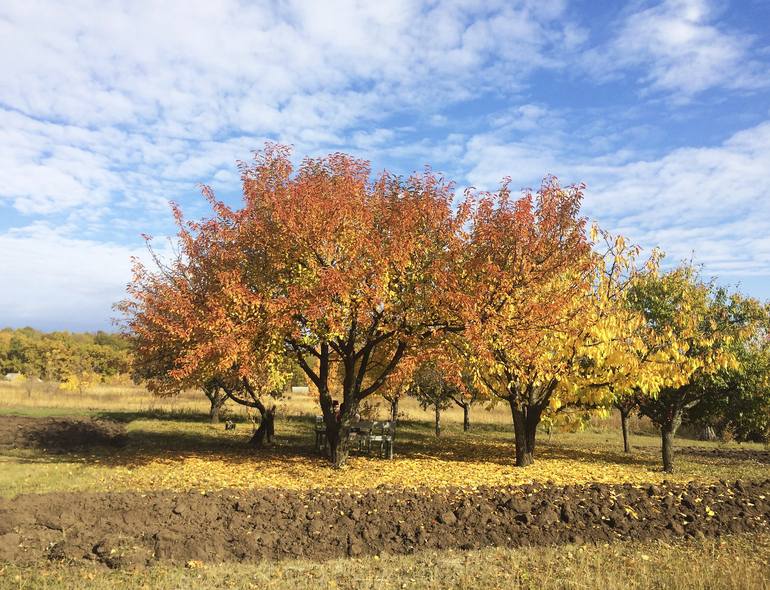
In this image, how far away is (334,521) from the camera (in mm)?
9156

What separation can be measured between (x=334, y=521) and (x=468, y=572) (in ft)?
9.06

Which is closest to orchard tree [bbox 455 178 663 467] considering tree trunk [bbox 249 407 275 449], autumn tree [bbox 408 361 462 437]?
tree trunk [bbox 249 407 275 449]

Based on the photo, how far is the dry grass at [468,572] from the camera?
259 inches

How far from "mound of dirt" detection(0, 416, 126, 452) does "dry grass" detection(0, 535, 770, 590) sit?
15.0 meters

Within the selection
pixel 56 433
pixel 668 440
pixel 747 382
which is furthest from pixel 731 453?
pixel 56 433

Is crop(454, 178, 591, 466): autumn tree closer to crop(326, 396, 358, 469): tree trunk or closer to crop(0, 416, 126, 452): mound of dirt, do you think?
crop(326, 396, 358, 469): tree trunk

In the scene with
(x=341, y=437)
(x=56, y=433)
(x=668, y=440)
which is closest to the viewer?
(x=341, y=437)

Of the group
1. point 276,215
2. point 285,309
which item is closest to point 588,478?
point 285,309

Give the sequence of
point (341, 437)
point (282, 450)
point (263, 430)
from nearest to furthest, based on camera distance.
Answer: point (341, 437), point (282, 450), point (263, 430)

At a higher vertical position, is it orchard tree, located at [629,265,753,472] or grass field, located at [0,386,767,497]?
orchard tree, located at [629,265,753,472]

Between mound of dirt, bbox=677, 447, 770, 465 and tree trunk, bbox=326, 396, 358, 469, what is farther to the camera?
mound of dirt, bbox=677, 447, 770, 465

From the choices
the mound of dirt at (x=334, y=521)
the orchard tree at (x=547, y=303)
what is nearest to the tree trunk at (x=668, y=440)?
the orchard tree at (x=547, y=303)

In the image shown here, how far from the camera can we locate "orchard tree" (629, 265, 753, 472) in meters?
16.5

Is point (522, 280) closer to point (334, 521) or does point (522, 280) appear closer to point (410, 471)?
point (410, 471)
